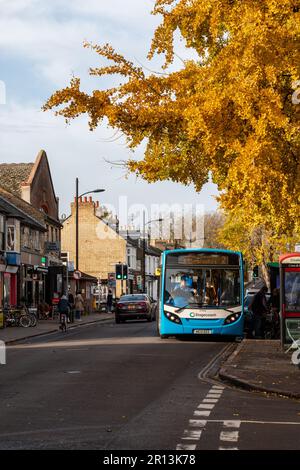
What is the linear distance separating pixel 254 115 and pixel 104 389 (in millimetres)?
6218

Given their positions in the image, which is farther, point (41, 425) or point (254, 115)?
point (254, 115)

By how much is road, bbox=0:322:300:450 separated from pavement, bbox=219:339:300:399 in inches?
15.1

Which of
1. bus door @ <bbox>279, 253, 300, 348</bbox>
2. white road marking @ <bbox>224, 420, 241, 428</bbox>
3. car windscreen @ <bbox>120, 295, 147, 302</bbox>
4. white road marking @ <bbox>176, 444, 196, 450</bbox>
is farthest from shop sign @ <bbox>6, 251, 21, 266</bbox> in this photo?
white road marking @ <bbox>176, 444, 196, 450</bbox>

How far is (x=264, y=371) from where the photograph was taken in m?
18.3

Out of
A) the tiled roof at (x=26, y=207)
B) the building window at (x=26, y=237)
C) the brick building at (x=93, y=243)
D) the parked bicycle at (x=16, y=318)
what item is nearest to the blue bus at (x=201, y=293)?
the parked bicycle at (x=16, y=318)

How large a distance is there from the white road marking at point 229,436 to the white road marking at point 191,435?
0.26 meters

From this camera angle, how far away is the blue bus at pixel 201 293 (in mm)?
29438

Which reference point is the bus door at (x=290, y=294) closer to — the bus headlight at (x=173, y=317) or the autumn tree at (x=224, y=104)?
the autumn tree at (x=224, y=104)

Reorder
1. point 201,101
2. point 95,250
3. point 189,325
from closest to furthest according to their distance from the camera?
point 201,101, point 189,325, point 95,250

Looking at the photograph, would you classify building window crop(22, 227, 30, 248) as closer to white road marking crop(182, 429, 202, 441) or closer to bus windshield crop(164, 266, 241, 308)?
bus windshield crop(164, 266, 241, 308)

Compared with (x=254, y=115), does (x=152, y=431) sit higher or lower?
lower
